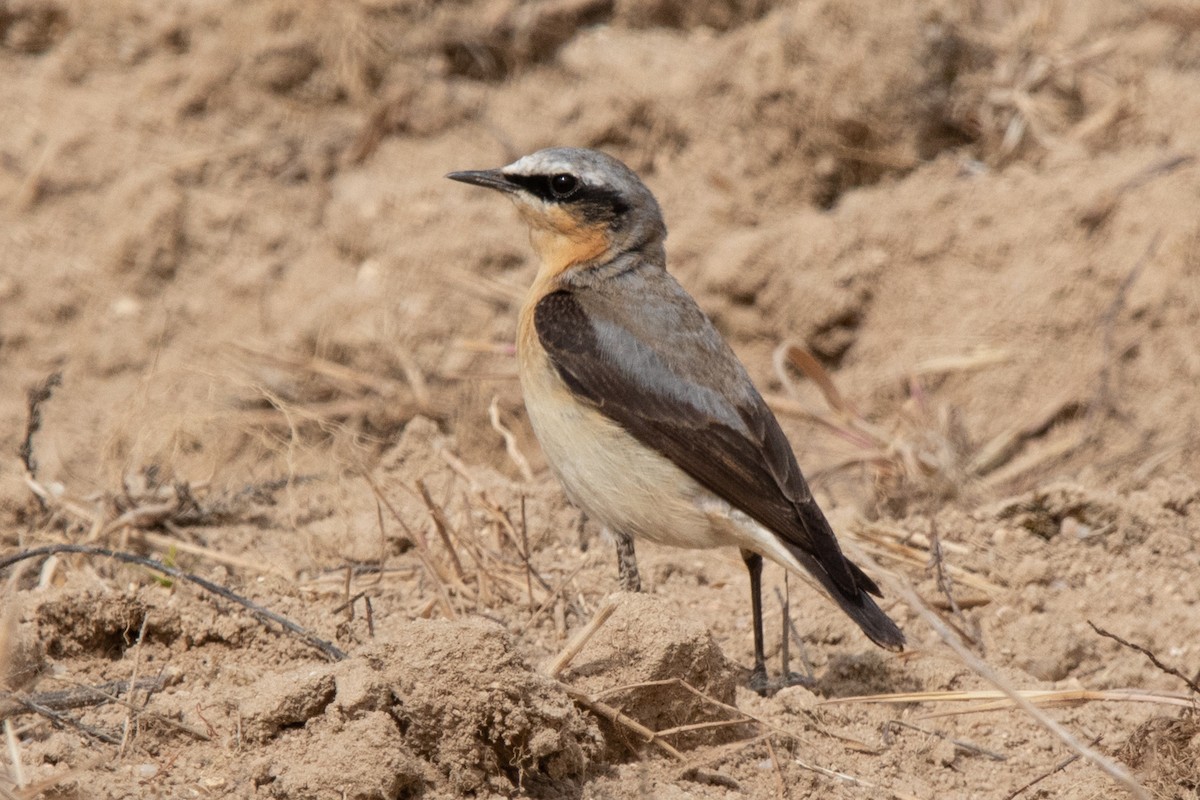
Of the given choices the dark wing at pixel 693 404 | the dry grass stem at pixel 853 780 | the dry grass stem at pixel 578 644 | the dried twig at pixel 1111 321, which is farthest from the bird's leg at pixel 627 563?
the dried twig at pixel 1111 321

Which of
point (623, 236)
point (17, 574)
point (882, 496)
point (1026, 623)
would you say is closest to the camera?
point (17, 574)

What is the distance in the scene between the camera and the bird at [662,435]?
5684 mm

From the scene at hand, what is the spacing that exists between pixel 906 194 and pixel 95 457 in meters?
5.35

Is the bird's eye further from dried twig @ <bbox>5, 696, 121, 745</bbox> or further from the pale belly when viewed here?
dried twig @ <bbox>5, 696, 121, 745</bbox>

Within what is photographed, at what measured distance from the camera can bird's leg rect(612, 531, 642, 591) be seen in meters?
5.96

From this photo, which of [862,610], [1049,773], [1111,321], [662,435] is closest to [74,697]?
[662,435]

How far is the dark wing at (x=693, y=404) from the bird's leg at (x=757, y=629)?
1.37 ft

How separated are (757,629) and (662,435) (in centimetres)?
Result: 88

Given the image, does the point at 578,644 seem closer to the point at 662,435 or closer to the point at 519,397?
the point at 662,435

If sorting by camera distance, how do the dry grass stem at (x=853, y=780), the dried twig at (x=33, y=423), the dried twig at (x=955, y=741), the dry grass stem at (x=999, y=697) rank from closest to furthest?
1. the dry grass stem at (x=853, y=780)
2. the dried twig at (x=955, y=741)
3. the dry grass stem at (x=999, y=697)
4. the dried twig at (x=33, y=423)

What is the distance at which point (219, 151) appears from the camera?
32.9ft

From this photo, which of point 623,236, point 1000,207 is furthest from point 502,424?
point 1000,207

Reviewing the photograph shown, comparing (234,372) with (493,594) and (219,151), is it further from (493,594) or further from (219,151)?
(493,594)

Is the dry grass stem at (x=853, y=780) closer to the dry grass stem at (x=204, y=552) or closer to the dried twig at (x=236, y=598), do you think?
the dried twig at (x=236, y=598)
